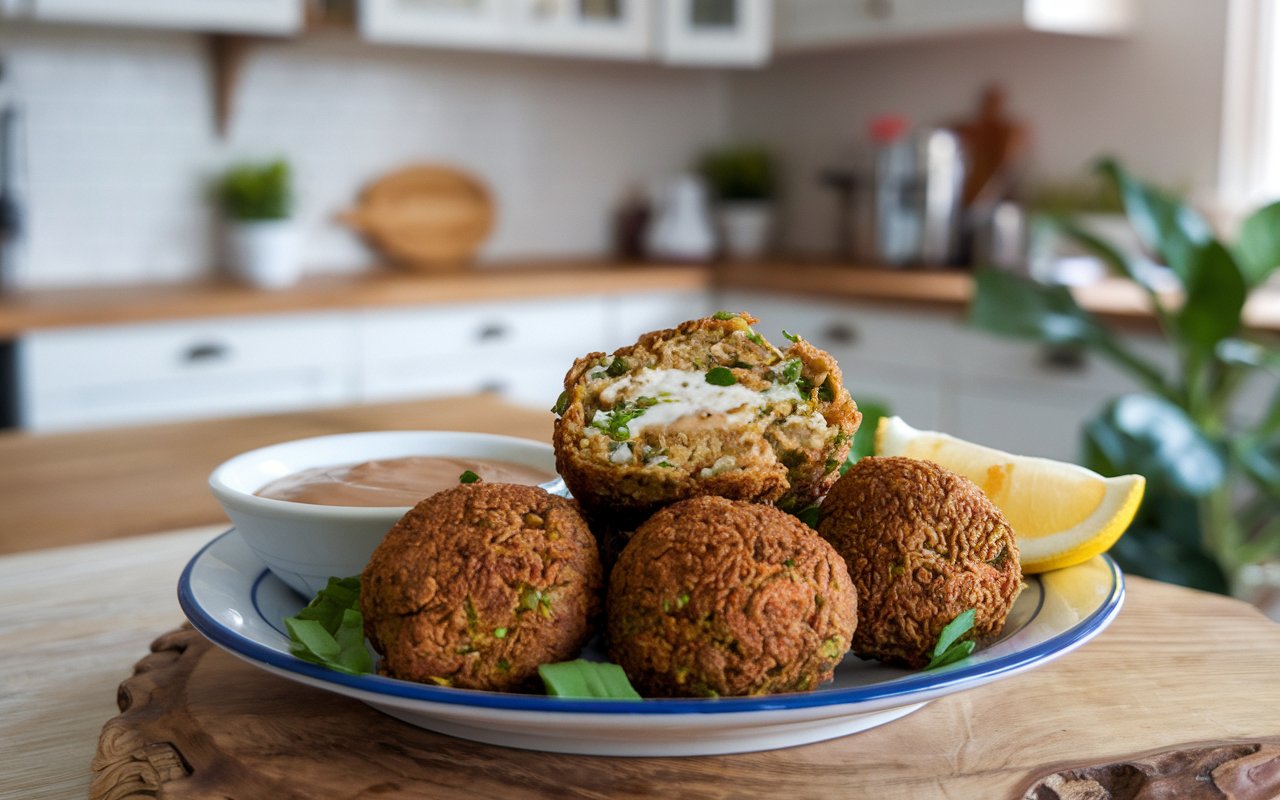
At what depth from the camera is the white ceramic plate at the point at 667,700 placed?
0.60 m

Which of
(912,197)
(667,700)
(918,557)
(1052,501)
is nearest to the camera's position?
(667,700)

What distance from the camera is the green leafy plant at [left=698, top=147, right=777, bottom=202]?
449 centimetres

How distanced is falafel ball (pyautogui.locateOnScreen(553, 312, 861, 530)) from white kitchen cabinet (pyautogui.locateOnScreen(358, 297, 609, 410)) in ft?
8.23

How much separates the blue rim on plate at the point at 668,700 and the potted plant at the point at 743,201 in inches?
149

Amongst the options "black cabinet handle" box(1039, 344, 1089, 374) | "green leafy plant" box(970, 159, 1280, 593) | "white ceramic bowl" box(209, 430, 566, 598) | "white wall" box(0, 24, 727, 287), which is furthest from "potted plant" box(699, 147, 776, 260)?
"white ceramic bowl" box(209, 430, 566, 598)

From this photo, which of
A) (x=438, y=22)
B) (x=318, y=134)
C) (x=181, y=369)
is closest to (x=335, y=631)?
(x=181, y=369)

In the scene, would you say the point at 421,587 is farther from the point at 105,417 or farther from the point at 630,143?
the point at 630,143

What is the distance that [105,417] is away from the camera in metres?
2.89

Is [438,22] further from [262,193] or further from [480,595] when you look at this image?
[480,595]

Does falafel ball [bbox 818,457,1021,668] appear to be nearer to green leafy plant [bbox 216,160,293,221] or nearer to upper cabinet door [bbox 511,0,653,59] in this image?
green leafy plant [bbox 216,160,293,221]

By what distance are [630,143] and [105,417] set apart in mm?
2317

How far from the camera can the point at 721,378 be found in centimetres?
76

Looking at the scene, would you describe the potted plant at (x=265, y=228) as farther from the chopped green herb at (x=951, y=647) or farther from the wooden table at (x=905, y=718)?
the chopped green herb at (x=951, y=647)

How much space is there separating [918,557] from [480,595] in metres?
0.26
